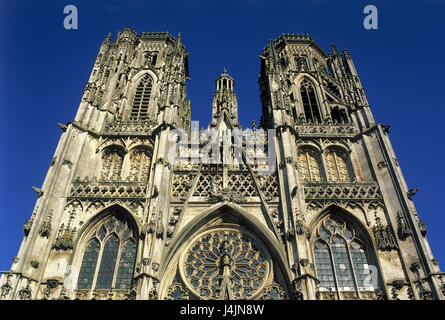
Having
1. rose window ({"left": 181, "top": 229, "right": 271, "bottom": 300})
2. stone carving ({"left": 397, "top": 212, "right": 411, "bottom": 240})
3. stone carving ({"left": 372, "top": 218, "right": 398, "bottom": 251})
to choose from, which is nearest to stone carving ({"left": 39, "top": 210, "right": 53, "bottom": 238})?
rose window ({"left": 181, "top": 229, "right": 271, "bottom": 300})

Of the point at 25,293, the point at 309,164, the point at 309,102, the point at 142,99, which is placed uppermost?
the point at 142,99

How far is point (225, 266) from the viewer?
56.7 ft

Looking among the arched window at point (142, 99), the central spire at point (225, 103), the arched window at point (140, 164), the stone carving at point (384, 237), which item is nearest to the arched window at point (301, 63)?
the central spire at point (225, 103)

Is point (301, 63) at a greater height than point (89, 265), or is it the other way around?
point (301, 63)

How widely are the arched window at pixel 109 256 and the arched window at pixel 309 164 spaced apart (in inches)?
388

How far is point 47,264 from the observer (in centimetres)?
1712

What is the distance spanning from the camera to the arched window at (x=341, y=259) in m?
17.2

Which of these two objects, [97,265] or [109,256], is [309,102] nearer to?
[109,256]

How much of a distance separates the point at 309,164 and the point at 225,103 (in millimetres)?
6642

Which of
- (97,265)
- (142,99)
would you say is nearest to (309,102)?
(142,99)

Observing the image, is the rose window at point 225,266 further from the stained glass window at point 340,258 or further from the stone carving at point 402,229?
the stone carving at point 402,229

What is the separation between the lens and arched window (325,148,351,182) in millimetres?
22141
